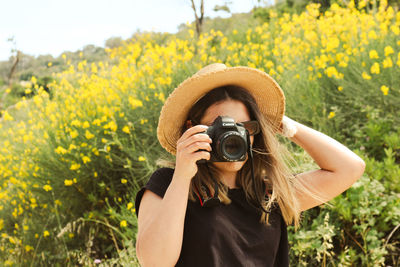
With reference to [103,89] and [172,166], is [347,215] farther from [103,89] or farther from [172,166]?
[103,89]

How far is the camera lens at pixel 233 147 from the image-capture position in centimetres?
120

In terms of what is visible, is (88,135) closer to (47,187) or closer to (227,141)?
(47,187)

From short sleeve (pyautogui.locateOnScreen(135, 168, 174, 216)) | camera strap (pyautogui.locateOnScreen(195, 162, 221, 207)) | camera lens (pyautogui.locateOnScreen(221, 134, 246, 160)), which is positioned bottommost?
camera strap (pyautogui.locateOnScreen(195, 162, 221, 207))

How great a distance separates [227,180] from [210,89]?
346mm

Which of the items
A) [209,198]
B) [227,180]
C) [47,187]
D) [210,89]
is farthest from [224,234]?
[47,187]

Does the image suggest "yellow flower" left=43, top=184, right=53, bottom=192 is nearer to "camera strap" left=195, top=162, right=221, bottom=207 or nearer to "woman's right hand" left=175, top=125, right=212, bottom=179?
"camera strap" left=195, top=162, right=221, bottom=207

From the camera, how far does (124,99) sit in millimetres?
3635

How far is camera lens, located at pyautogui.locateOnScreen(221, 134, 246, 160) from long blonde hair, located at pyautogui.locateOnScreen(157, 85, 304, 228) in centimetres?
21

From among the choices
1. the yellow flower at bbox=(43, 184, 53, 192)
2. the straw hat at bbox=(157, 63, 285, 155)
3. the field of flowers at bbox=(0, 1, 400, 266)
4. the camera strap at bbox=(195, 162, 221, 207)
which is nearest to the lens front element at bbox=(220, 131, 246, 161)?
the camera strap at bbox=(195, 162, 221, 207)

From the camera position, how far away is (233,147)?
1.22 meters

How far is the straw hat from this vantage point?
139 cm

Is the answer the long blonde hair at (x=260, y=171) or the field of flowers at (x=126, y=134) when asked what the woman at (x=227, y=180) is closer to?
the long blonde hair at (x=260, y=171)

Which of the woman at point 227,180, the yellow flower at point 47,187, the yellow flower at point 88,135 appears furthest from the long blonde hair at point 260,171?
the yellow flower at point 47,187

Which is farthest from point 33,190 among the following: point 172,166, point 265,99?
point 265,99
